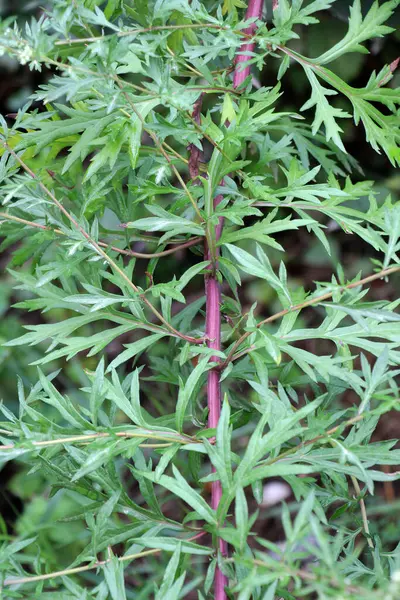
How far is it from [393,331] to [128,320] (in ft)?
0.90

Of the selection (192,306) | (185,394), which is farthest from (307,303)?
(192,306)

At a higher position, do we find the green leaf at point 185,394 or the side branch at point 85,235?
the side branch at point 85,235

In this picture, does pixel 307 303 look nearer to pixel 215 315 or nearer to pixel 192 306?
pixel 215 315

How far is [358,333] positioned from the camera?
70 centimetres

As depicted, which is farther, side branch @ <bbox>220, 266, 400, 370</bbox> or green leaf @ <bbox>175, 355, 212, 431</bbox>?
green leaf @ <bbox>175, 355, 212, 431</bbox>

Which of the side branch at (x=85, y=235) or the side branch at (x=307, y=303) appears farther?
the side branch at (x=85, y=235)

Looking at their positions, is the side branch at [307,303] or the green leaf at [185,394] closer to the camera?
the side branch at [307,303]

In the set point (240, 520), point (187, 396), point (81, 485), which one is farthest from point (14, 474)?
point (240, 520)

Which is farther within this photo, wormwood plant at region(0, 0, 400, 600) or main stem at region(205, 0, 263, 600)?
main stem at region(205, 0, 263, 600)

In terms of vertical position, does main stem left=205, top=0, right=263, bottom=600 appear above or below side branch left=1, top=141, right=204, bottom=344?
below

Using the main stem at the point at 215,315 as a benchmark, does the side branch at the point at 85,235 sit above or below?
above

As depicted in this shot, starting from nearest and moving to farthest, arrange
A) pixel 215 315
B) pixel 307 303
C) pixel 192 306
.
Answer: pixel 307 303 → pixel 215 315 → pixel 192 306

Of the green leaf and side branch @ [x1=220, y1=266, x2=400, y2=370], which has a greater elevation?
side branch @ [x1=220, y1=266, x2=400, y2=370]

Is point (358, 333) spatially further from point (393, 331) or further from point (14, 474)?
point (14, 474)
